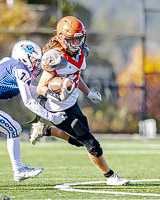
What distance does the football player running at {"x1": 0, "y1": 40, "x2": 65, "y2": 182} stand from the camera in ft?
15.7

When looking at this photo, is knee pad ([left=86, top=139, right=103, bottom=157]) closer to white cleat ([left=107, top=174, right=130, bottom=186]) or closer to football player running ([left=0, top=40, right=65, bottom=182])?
white cleat ([left=107, top=174, right=130, bottom=186])

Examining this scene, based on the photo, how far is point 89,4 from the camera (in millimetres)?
16078

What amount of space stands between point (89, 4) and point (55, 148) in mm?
6880

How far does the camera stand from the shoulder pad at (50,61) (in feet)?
16.2

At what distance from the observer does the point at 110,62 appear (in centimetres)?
1458

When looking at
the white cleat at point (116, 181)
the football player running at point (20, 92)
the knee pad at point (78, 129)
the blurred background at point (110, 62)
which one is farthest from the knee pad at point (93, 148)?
the blurred background at point (110, 62)

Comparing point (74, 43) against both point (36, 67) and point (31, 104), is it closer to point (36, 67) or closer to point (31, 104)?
point (36, 67)

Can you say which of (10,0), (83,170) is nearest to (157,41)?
(10,0)

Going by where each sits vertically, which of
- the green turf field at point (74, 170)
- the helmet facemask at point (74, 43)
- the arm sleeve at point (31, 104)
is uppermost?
the helmet facemask at point (74, 43)

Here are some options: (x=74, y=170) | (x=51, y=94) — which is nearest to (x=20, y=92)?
(x=51, y=94)

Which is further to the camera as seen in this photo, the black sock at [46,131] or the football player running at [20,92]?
the black sock at [46,131]

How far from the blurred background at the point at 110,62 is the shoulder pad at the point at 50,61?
8653 millimetres

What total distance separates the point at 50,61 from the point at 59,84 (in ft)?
0.83

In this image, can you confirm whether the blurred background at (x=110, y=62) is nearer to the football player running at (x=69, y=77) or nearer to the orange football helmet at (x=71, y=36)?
the football player running at (x=69, y=77)
